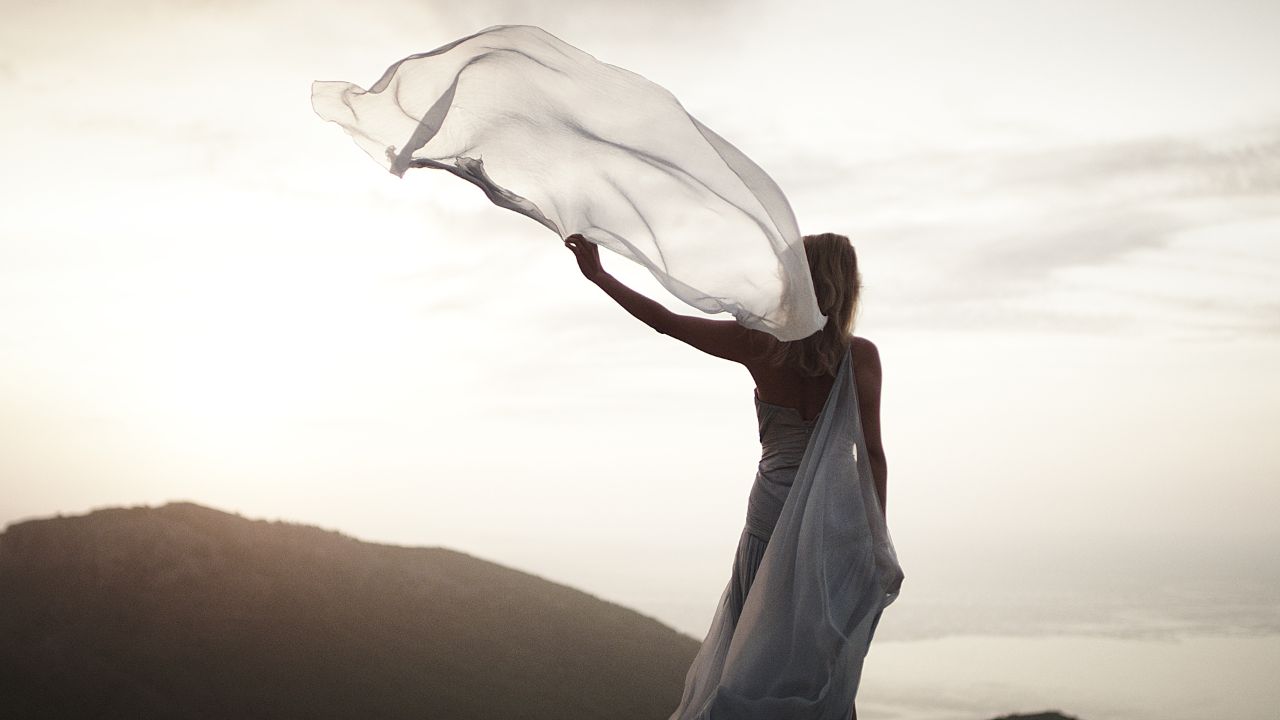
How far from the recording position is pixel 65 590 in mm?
8258

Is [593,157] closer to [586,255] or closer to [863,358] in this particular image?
[586,255]

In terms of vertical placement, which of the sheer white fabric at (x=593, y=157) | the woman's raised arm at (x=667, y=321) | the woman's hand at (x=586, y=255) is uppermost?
the sheer white fabric at (x=593, y=157)

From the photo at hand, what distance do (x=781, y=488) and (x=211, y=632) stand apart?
6126 millimetres

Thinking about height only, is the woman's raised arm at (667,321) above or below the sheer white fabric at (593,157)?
below

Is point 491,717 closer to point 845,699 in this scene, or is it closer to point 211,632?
point 211,632

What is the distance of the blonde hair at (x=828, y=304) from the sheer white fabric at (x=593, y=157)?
148 mm

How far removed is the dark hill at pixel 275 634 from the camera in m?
7.41

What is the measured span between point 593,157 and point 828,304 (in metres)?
1.04

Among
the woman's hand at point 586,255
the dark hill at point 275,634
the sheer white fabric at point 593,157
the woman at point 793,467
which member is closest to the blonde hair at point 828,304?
the woman at point 793,467

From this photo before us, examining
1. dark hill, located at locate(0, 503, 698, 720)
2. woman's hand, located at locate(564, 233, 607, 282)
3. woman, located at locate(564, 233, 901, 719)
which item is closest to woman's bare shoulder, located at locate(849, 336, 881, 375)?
woman, located at locate(564, 233, 901, 719)

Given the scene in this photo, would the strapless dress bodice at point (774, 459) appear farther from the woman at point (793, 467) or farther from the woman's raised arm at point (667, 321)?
the woman's raised arm at point (667, 321)

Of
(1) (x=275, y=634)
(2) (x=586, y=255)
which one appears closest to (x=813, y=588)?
(2) (x=586, y=255)

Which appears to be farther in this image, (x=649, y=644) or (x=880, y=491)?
(x=649, y=644)

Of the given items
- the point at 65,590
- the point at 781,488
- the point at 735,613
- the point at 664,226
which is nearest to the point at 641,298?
the point at 664,226
